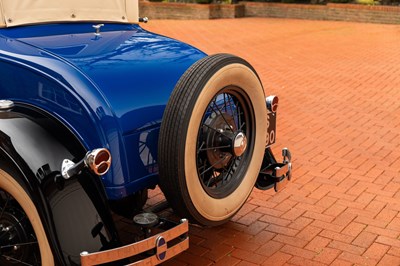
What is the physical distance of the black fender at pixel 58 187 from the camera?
243 centimetres

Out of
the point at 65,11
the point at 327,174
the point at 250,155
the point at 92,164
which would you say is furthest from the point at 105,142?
the point at 327,174

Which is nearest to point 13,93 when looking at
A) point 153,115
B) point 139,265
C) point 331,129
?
point 153,115

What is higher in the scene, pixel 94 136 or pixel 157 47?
pixel 157 47

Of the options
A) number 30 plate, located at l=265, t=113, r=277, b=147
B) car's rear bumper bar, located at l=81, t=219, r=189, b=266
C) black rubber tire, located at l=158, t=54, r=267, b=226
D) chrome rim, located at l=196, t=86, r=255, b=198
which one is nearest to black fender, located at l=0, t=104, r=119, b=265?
car's rear bumper bar, located at l=81, t=219, r=189, b=266

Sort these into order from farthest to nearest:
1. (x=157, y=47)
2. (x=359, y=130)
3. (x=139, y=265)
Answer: (x=359, y=130), (x=157, y=47), (x=139, y=265)

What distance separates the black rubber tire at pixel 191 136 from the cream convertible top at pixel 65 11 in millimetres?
1155

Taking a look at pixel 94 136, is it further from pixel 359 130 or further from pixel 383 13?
pixel 383 13

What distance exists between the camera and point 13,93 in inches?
113

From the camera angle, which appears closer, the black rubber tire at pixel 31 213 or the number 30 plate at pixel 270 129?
the black rubber tire at pixel 31 213

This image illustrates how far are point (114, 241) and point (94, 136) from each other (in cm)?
52

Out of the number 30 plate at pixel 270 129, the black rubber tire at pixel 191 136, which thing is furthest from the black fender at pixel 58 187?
the number 30 plate at pixel 270 129

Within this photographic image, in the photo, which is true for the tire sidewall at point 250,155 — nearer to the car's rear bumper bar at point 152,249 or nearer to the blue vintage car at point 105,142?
the blue vintage car at point 105,142

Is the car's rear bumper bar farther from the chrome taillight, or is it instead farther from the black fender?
the chrome taillight

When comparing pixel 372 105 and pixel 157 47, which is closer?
pixel 157 47
